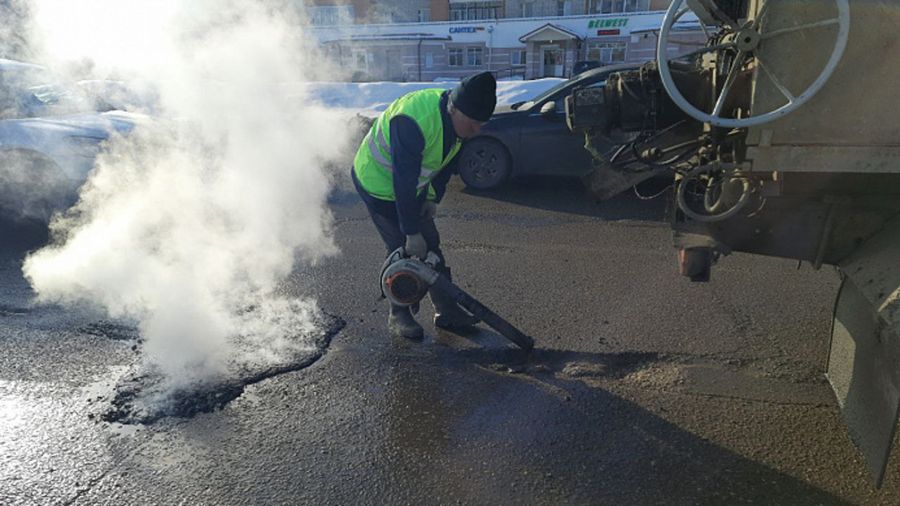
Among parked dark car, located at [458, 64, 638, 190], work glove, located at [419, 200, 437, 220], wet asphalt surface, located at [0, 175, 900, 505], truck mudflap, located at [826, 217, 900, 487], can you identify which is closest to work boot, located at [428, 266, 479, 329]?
wet asphalt surface, located at [0, 175, 900, 505]

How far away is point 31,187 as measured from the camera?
6344mm

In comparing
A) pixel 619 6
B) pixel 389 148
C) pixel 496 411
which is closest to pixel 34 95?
pixel 389 148

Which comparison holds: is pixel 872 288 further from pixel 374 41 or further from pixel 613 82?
pixel 374 41

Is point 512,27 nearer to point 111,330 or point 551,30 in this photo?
point 551,30

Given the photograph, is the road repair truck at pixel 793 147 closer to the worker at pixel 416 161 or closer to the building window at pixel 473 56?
the worker at pixel 416 161

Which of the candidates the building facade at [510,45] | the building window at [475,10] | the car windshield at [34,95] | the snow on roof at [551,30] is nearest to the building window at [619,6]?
the building facade at [510,45]

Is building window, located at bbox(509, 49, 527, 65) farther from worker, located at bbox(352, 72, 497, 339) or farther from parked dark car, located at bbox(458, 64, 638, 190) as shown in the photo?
worker, located at bbox(352, 72, 497, 339)

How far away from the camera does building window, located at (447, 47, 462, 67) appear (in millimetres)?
40312

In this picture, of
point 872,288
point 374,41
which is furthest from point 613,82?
point 374,41

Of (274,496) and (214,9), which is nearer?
(274,496)

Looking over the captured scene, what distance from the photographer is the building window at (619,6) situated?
37.7 m

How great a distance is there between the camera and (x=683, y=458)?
2637 millimetres

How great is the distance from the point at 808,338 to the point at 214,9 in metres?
7.41

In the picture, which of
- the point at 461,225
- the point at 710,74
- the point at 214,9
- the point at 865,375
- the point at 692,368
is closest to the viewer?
the point at 865,375
